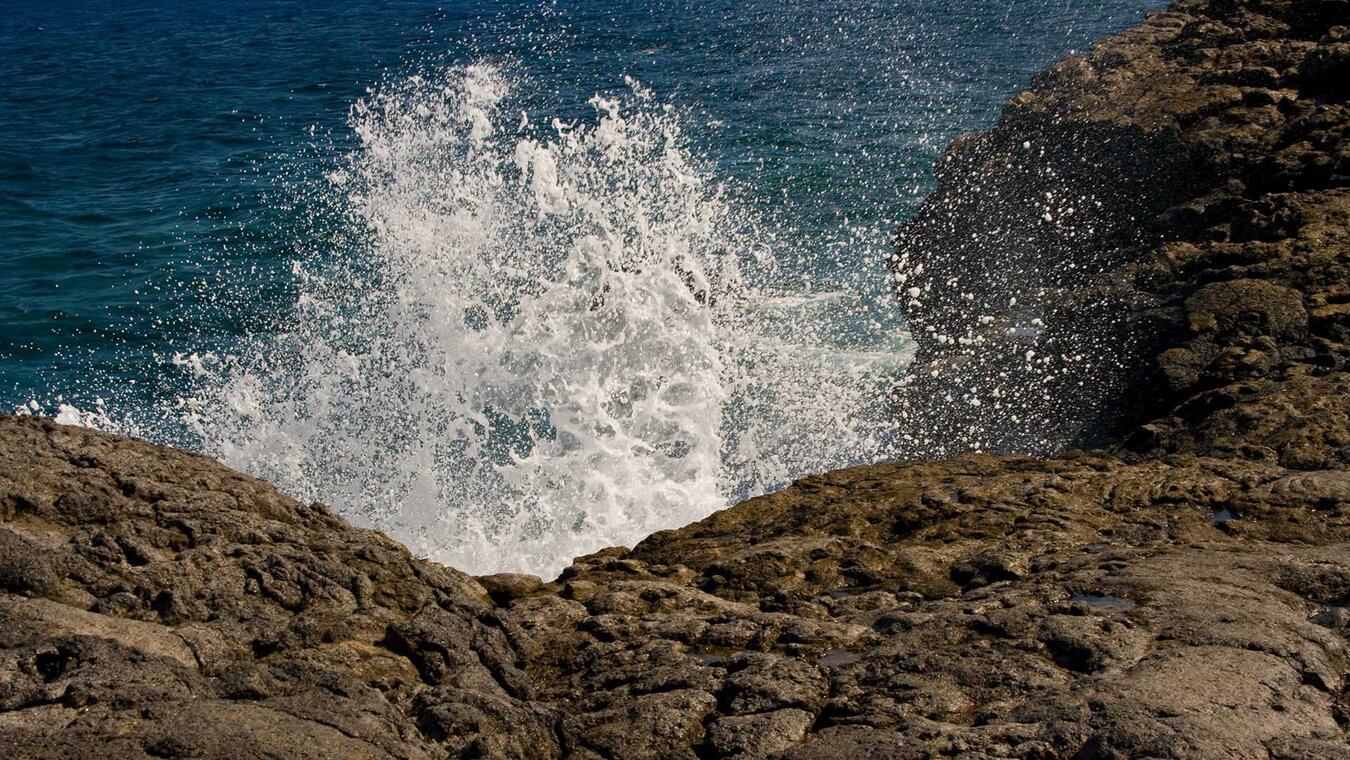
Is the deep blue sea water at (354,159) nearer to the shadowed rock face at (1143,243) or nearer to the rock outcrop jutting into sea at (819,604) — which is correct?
the shadowed rock face at (1143,243)

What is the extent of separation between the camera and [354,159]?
19203mm

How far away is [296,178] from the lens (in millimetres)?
18609

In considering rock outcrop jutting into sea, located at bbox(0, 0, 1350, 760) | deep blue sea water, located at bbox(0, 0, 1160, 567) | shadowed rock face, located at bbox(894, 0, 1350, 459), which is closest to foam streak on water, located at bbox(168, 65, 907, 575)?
deep blue sea water, located at bbox(0, 0, 1160, 567)

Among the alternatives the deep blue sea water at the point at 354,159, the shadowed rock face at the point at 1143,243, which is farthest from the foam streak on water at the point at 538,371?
the shadowed rock face at the point at 1143,243

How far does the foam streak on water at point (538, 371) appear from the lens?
1067cm

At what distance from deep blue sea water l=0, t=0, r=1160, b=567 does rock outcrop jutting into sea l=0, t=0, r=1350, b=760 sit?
332cm

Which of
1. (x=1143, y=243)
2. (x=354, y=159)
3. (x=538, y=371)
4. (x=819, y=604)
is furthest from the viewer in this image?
(x=354, y=159)

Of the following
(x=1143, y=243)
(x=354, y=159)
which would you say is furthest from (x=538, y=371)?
(x=354, y=159)

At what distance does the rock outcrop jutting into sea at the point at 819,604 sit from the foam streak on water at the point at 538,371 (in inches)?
103

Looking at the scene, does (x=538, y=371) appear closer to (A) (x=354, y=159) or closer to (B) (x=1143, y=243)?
(B) (x=1143, y=243)

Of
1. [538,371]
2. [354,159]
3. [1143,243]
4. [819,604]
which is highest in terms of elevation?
[354,159]

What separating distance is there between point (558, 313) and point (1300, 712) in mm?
9023

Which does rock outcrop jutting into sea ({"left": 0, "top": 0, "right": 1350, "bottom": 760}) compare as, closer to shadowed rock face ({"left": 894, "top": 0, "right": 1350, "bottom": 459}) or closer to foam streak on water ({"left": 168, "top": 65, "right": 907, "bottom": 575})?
shadowed rock face ({"left": 894, "top": 0, "right": 1350, "bottom": 459})

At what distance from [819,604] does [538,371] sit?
6.33 metres
